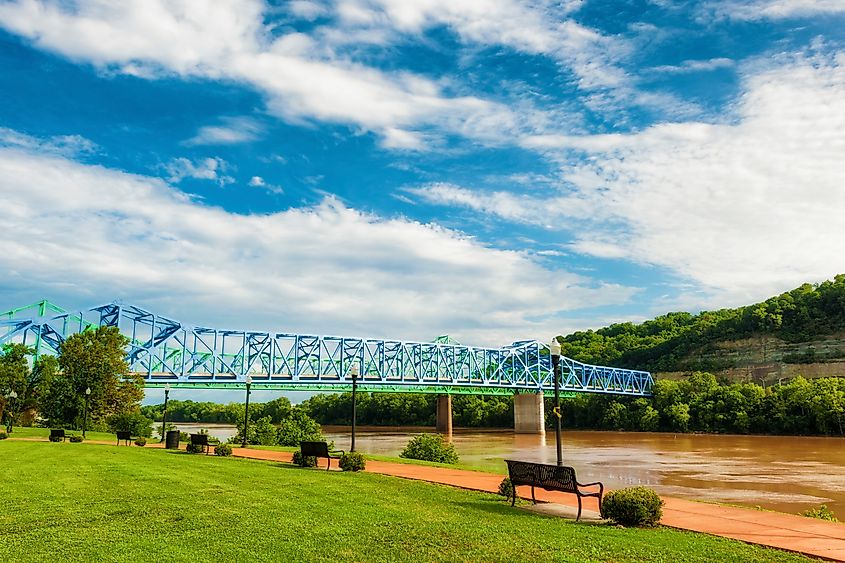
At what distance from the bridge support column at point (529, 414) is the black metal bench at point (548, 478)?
9385 centimetres

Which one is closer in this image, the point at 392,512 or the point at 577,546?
the point at 577,546

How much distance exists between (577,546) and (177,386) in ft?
259

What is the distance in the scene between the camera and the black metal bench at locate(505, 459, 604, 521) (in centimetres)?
1152

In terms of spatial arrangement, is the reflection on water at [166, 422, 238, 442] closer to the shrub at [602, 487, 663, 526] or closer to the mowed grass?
the mowed grass

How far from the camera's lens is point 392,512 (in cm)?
1151

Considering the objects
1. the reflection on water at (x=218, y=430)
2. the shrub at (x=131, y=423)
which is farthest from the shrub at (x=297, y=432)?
the reflection on water at (x=218, y=430)

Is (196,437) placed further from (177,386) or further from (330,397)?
(330,397)

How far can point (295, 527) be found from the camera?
10.1 metres

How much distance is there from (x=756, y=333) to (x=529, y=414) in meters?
39.4

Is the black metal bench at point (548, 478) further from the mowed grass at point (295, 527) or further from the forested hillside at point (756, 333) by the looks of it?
the forested hillside at point (756, 333)

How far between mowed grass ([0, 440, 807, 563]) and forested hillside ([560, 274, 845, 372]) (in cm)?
9262

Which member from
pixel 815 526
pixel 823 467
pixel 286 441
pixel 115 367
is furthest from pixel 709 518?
pixel 115 367

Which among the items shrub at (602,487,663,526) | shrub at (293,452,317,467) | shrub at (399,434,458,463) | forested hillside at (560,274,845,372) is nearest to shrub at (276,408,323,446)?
shrub at (399,434,458,463)

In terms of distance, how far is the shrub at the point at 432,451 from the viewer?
2817 centimetres
